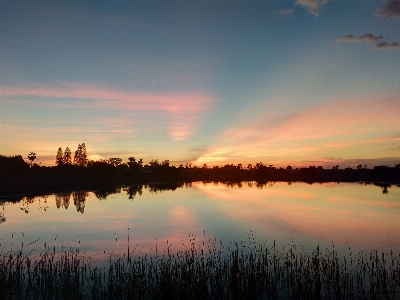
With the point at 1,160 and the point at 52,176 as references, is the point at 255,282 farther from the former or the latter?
the point at 1,160

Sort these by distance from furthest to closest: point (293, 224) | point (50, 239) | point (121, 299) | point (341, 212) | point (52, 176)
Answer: point (52, 176) < point (341, 212) < point (293, 224) < point (50, 239) < point (121, 299)

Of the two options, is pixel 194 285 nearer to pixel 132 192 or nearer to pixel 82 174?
pixel 132 192

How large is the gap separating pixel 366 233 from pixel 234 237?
7151 mm

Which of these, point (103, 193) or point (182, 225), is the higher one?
point (103, 193)

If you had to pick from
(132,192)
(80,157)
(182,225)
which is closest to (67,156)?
(80,157)

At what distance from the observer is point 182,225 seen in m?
21.5

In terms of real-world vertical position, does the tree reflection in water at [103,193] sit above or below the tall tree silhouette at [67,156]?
below

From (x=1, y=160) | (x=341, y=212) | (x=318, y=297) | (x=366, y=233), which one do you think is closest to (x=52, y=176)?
(x=1, y=160)

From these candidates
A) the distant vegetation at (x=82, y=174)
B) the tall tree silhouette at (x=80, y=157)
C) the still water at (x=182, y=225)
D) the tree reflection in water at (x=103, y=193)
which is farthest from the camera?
the tall tree silhouette at (x=80, y=157)

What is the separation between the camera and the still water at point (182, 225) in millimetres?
15562

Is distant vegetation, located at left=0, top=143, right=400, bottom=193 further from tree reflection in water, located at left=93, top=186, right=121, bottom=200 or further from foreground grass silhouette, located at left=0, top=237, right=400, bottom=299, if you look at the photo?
foreground grass silhouette, located at left=0, top=237, right=400, bottom=299

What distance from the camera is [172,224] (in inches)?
861

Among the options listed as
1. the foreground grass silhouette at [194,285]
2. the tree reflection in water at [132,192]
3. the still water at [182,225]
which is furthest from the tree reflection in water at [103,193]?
the foreground grass silhouette at [194,285]

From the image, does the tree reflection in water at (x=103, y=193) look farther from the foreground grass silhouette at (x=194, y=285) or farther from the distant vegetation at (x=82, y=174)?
the foreground grass silhouette at (x=194, y=285)
